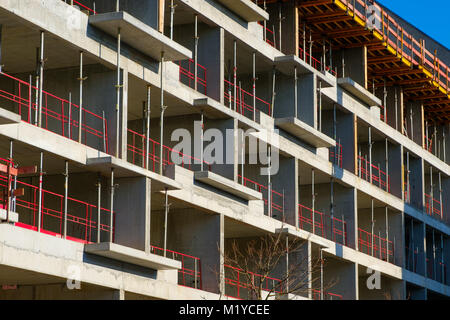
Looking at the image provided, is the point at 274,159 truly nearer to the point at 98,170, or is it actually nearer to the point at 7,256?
the point at 98,170

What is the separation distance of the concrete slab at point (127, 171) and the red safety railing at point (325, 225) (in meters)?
14.8

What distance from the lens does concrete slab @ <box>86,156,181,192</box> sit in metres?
33.2

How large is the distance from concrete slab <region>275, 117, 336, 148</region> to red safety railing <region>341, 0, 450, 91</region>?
22.2ft

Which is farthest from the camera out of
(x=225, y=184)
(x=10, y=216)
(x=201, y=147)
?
(x=201, y=147)

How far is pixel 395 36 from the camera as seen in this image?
56.2 meters

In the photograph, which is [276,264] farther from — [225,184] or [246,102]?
[246,102]

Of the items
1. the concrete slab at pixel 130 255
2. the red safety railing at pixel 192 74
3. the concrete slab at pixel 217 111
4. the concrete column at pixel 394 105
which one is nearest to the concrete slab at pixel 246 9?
the red safety railing at pixel 192 74

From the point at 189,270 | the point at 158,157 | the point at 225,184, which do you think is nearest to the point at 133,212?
the point at 158,157

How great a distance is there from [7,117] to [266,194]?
19417mm

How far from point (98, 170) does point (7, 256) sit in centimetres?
590

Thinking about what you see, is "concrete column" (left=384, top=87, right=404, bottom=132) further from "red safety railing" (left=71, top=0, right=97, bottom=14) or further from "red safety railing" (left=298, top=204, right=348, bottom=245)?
"red safety railing" (left=71, top=0, right=97, bottom=14)

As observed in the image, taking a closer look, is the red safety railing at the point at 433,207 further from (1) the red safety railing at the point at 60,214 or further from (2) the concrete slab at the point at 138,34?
(1) the red safety railing at the point at 60,214

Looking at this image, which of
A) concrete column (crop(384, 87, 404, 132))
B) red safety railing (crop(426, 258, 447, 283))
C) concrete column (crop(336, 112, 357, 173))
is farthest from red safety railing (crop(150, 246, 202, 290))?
red safety railing (crop(426, 258, 447, 283))

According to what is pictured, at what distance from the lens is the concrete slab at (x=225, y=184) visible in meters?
38.6
